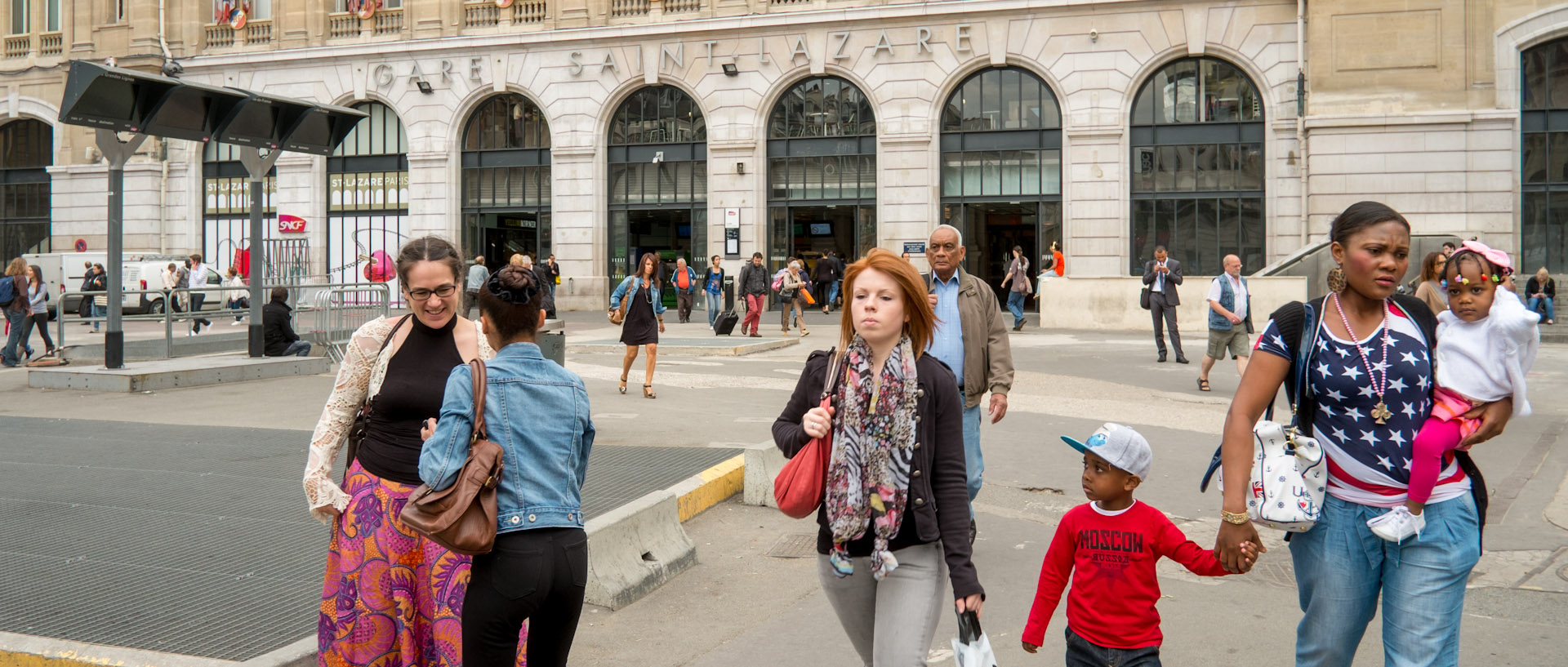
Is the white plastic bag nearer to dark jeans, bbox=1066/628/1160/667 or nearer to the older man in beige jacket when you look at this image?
dark jeans, bbox=1066/628/1160/667

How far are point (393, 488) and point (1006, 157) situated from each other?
27.9m

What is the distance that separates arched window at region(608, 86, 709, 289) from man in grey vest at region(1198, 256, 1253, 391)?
1994 centimetres

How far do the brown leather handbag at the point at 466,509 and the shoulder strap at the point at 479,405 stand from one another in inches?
2.2

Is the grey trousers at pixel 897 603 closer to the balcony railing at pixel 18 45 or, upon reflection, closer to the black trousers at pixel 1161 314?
Result: the black trousers at pixel 1161 314

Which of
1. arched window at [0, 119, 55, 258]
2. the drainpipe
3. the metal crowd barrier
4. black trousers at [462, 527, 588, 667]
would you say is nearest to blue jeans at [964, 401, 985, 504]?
black trousers at [462, 527, 588, 667]

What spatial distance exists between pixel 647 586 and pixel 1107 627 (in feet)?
9.30

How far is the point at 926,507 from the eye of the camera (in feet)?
11.4

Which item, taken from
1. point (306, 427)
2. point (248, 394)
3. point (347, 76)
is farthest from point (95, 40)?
point (306, 427)

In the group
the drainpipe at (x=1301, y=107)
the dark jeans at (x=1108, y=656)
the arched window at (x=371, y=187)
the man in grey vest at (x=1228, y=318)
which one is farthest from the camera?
the arched window at (x=371, y=187)

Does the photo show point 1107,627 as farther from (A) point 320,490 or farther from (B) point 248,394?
(B) point 248,394

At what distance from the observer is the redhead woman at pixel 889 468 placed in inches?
134

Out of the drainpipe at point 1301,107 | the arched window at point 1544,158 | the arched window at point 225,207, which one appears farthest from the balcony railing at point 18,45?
the arched window at point 1544,158

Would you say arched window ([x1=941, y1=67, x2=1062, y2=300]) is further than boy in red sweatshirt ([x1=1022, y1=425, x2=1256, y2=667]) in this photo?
Yes

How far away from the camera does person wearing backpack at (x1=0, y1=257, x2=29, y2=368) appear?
1844 centimetres
